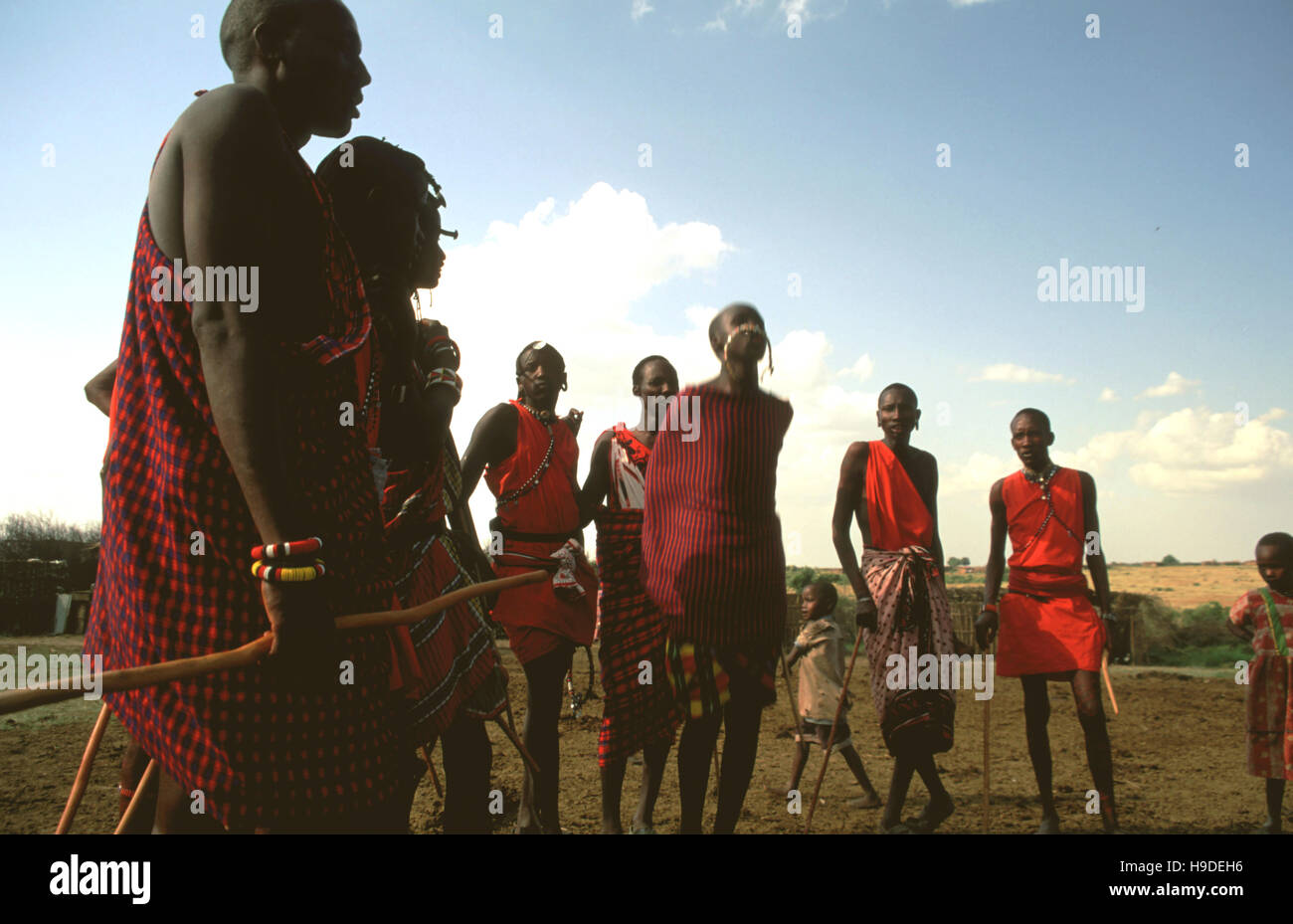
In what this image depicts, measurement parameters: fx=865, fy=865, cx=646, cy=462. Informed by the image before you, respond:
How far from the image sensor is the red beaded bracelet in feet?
4.66

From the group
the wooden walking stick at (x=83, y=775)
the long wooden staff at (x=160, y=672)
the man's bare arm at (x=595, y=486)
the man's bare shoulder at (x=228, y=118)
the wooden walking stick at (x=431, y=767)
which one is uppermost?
the man's bare shoulder at (x=228, y=118)

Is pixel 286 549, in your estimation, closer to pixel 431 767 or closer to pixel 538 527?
pixel 431 767

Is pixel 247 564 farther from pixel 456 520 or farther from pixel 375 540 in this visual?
pixel 456 520

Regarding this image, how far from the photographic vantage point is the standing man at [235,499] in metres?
1.44

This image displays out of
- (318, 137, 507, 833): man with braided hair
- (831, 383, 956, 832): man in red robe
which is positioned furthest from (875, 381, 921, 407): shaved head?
(318, 137, 507, 833): man with braided hair

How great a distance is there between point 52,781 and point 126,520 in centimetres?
515

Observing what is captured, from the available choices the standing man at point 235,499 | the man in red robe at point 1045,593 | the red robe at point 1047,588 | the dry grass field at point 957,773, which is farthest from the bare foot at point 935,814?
the standing man at point 235,499

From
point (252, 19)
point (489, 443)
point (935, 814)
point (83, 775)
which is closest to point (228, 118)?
point (252, 19)

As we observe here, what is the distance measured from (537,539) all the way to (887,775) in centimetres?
338

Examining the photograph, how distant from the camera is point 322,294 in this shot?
5.39 feet

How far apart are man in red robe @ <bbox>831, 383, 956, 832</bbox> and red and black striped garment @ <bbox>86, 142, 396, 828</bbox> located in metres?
3.59

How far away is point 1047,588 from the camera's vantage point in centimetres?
510

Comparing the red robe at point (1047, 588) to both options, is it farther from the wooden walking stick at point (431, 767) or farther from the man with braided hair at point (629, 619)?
the wooden walking stick at point (431, 767)

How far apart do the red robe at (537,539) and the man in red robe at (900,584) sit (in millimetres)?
1525
